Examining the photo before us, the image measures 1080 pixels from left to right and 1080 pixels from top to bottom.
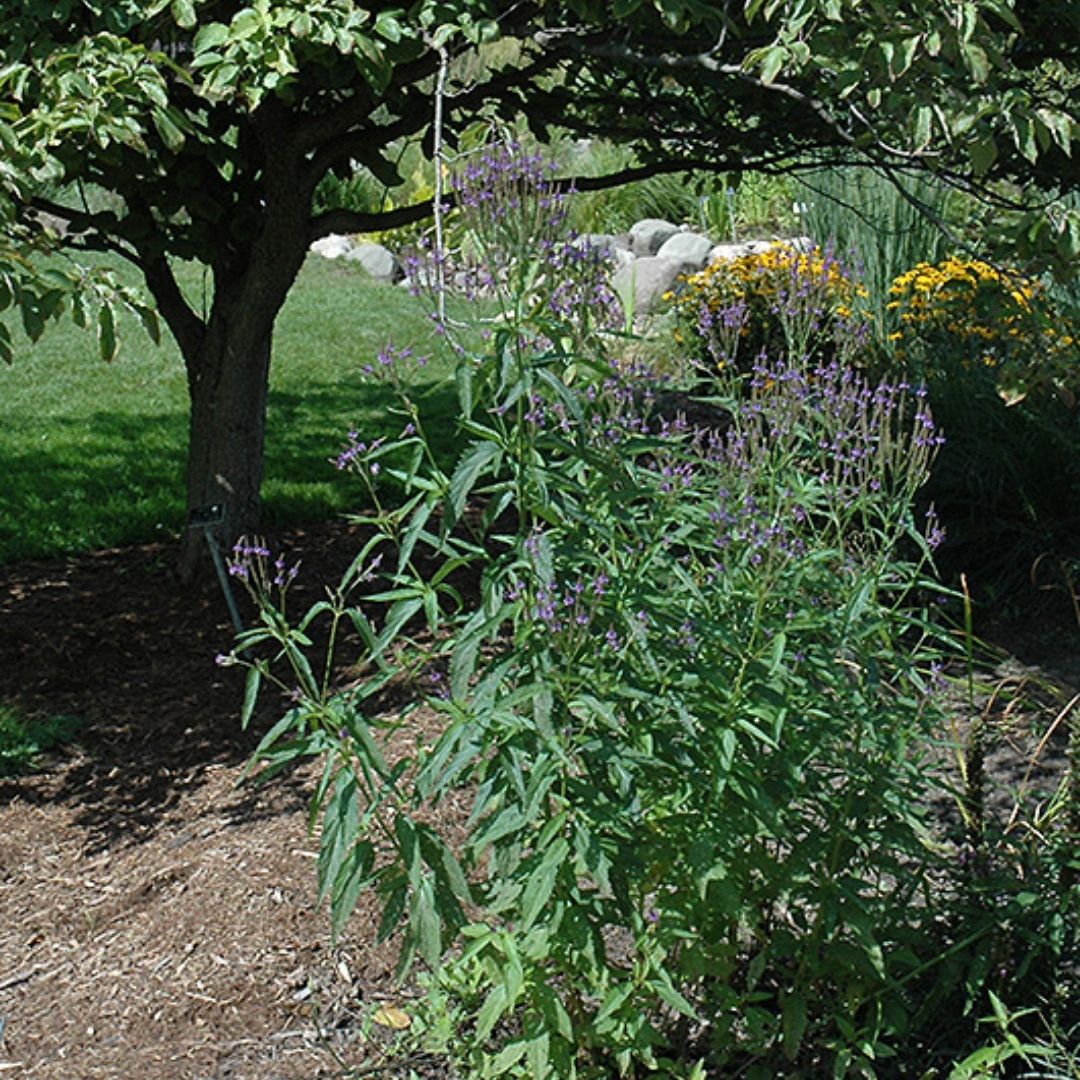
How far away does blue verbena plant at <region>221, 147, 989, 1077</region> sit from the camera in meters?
2.52

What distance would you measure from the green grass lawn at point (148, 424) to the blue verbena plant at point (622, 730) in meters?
2.13

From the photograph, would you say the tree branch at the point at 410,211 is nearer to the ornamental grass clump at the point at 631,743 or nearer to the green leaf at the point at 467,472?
the ornamental grass clump at the point at 631,743

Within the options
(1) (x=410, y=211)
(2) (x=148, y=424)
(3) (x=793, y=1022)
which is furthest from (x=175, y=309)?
(3) (x=793, y=1022)

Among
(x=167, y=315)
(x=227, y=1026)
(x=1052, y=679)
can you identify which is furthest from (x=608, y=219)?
(x=227, y=1026)

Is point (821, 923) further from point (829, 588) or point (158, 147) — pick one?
point (158, 147)

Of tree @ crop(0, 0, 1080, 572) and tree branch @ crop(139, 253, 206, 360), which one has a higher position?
tree @ crop(0, 0, 1080, 572)

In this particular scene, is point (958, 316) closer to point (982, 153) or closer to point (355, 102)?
point (355, 102)

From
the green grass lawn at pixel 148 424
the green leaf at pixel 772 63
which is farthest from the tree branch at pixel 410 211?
the green leaf at pixel 772 63

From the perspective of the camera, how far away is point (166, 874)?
13.2 ft

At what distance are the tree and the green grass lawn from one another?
0.77 m

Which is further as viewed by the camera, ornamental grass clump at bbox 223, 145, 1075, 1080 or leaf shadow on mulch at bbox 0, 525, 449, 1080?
leaf shadow on mulch at bbox 0, 525, 449, 1080

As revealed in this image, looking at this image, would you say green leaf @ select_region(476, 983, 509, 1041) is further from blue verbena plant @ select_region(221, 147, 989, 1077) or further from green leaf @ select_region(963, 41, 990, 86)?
green leaf @ select_region(963, 41, 990, 86)

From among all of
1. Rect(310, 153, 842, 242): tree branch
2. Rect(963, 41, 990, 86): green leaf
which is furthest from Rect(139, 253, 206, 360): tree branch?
Rect(963, 41, 990, 86): green leaf

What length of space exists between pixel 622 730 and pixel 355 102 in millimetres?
2990
